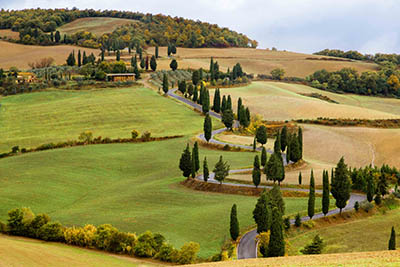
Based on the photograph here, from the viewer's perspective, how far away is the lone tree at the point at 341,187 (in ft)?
199

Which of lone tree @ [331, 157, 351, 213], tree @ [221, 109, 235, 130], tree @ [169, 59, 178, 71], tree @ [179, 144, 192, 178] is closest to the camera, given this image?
lone tree @ [331, 157, 351, 213]

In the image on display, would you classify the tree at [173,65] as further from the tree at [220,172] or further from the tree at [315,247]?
the tree at [315,247]

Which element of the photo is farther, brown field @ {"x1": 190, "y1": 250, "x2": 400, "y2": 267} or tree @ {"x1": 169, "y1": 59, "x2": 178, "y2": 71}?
tree @ {"x1": 169, "y1": 59, "x2": 178, "y2": 71}

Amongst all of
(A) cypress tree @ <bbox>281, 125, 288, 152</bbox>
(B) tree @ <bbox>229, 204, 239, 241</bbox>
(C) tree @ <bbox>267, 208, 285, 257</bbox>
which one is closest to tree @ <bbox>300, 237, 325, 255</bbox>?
(C) tree @ <bbox>267, 208, 285, 257</bbox>

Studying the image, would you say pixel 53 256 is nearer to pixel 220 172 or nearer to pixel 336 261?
pixel 336 261

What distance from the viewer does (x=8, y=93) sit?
452 feet

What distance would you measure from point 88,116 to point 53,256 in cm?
7878

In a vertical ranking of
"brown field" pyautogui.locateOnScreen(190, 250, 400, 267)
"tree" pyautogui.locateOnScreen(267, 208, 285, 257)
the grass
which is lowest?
the grass

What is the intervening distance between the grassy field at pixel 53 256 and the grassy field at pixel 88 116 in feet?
162

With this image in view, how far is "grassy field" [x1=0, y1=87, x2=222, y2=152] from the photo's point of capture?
104 m

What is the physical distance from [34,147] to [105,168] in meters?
17.9

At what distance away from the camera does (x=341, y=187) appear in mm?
61188

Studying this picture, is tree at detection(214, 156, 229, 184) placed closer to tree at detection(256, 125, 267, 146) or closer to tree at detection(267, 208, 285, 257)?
tree at detection(256, 125, 267, 146)

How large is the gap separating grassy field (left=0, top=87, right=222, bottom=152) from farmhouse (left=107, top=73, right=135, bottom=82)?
1202 centimetres
